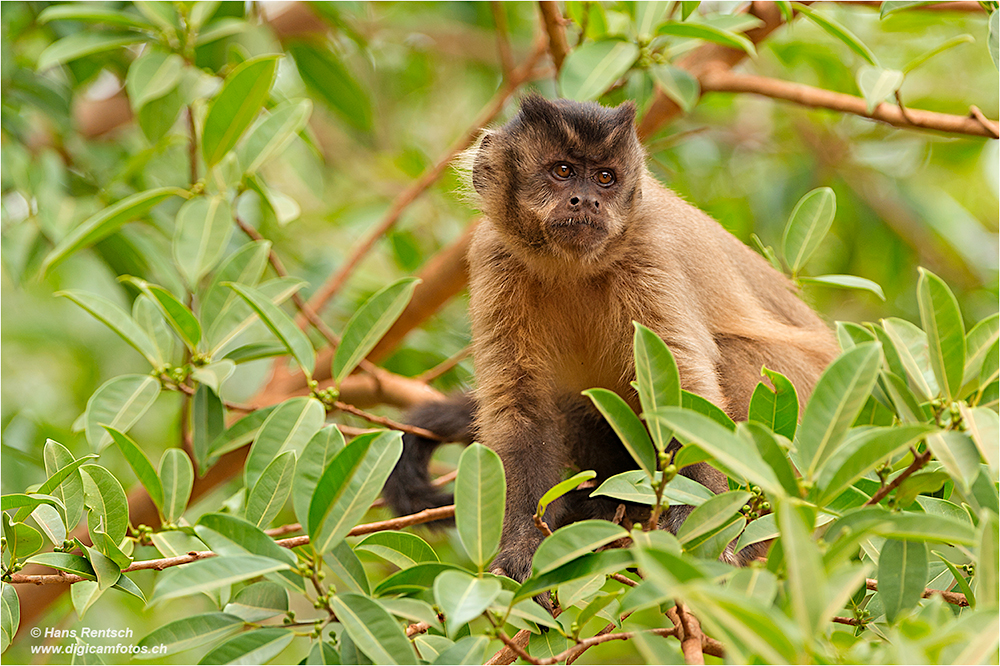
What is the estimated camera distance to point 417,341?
462cm

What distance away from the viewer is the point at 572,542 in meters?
1.45

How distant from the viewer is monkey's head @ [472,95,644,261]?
2828 mm

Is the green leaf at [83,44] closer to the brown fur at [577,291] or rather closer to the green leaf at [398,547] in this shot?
the brown fur at [577,291]

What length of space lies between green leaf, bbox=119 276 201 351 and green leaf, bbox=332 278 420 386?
1.39 ft

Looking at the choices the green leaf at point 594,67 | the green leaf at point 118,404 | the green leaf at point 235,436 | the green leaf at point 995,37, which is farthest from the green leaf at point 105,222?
the green leaf at point 995,37

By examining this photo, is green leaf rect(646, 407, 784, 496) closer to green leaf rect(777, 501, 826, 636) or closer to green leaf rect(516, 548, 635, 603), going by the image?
green leaf rect(777, 501, 826, 636)

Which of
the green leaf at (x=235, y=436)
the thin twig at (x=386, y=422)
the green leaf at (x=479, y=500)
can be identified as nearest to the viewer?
the green leaf at (x=479, y=500)

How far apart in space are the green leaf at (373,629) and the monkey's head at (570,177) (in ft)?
5.23

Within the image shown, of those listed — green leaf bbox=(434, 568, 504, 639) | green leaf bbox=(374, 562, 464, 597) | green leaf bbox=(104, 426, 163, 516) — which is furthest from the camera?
green leaf bbox=(104, 426, 163, 516)

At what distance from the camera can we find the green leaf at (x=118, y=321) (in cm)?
239

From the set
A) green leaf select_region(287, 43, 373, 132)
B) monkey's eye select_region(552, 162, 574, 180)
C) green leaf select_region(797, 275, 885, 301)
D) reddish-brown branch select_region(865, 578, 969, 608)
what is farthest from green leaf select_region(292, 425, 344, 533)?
green leaf select_region(287, 43, 373, 132)

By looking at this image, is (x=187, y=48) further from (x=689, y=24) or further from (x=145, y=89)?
(x=689, y=24)

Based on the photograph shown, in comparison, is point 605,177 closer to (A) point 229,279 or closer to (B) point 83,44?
(A) point 229,279

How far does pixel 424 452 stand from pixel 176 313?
125 cm
